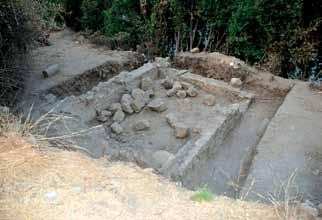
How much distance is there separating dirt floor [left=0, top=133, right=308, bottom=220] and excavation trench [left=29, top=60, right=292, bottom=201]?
104 centimetres

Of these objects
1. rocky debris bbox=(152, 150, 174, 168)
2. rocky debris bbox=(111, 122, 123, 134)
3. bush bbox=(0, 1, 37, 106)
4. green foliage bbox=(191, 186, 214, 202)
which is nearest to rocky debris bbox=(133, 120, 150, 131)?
rocky debris bbox=(111, 122, 123, 134)

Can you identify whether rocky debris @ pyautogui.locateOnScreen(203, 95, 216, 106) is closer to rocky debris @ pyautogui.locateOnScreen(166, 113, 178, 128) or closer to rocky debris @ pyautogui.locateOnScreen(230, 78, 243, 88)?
rocky debris @ pyautogui.locateOnScreen(230, 78, 243, 88)

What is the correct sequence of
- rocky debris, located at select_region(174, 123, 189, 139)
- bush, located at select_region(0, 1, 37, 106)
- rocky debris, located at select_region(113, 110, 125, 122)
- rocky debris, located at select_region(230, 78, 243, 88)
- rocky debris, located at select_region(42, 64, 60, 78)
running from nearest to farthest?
bush, located at select_region(0, 1, 37, 106), rocky debris, located at select_region(174, 123, 189, 139), rocky debris, located at select_region(113, 110, 125, 122), rocky debris, located at select_region(42, 64, 60, 78), rocky debris, located at select_region(230, 78, 243, 88)

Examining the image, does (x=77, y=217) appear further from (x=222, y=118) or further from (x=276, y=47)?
(x=276, y=47)

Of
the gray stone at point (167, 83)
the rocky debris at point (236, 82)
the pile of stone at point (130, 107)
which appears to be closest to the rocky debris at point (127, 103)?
the pile of stone at point (130, 107)

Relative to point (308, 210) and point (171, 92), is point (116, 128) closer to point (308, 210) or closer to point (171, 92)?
point (171, 92)

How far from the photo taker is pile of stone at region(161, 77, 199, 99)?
19.0 feet

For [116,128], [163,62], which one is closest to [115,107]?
[116,128]

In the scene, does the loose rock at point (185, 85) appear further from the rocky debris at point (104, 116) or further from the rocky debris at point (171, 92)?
the rocky debris at point (104, 116)

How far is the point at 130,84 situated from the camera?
229 inches

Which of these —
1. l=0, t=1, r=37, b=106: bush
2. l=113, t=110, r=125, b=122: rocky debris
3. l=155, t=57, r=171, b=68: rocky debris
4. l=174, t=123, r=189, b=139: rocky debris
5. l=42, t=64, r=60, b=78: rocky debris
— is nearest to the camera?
l=0, t=1, r=37, b=106: bush

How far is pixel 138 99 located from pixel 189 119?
0.88 metres

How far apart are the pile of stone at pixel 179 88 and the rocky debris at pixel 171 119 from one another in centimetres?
66

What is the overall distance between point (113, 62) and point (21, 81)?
202 cm
